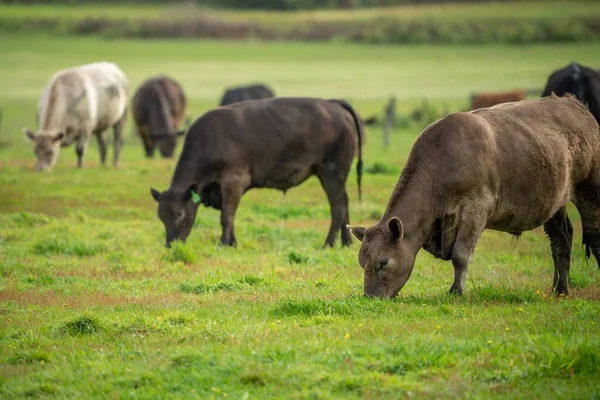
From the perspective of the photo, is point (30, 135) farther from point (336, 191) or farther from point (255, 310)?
point (255, 310)

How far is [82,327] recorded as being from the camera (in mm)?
9922

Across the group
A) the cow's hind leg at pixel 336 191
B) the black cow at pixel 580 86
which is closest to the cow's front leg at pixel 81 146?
the cow's hind leg at pixel 336 191

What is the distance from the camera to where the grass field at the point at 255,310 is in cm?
806

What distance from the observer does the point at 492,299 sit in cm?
1098

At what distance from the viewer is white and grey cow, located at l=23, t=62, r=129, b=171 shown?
25766 mm

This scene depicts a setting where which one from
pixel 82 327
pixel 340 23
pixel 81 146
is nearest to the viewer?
pixel 82 327

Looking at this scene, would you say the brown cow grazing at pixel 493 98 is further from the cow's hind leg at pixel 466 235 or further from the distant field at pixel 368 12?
the distant field at pixel 368 12

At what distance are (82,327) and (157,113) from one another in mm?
23579

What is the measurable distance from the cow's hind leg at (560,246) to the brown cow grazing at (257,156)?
514cm

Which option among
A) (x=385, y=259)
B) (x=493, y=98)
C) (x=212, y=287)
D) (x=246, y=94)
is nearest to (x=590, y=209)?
(x=385, y=259)

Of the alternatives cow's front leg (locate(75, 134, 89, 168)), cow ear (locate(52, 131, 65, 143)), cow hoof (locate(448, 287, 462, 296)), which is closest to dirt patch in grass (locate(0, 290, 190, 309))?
cow hoof (locate(448, 287, 462, 296))

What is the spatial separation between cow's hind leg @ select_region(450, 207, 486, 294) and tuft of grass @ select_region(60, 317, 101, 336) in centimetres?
390

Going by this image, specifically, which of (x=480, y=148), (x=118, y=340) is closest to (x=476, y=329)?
(x=480, y=148)

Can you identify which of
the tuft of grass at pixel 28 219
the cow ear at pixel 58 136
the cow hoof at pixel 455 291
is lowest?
the tuft of grass at pixel 28 219
